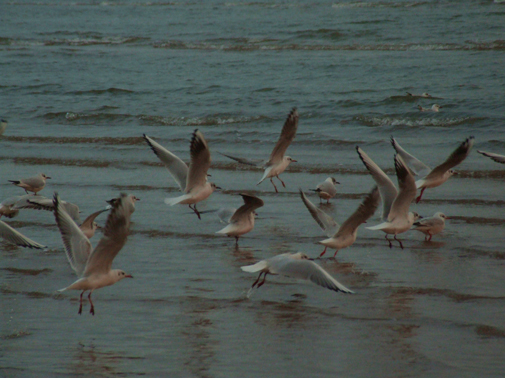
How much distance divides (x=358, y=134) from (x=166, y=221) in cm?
570

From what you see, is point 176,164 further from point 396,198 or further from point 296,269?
point 296,269

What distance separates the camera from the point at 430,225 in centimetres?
A: 725

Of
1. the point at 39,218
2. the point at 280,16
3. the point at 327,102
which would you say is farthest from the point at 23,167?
the point at 280,16

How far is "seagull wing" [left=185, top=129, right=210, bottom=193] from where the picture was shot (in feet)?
25.0

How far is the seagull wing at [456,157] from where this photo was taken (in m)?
7.40

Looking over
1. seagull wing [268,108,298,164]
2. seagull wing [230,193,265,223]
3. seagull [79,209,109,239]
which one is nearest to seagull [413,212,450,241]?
seagull wing [230,193,265,223]

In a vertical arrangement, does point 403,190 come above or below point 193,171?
above

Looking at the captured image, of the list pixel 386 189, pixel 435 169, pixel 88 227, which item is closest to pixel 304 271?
pixel 386 189

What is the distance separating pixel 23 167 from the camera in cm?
1106

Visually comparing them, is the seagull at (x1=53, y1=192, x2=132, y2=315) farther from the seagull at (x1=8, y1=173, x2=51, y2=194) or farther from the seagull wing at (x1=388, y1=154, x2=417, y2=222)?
the seagull at (x1=8, y1=173, x2=51, y2=194)

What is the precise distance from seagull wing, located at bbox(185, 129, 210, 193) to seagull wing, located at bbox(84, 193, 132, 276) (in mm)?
2478

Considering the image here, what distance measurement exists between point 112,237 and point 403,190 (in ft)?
Result: 10.1

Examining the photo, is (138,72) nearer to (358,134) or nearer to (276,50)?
(276,50)

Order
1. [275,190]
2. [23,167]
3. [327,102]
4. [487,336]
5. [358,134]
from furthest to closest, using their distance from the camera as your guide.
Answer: [327,102] < [358,134] < [23,167] < [275,190] < [487,336]
